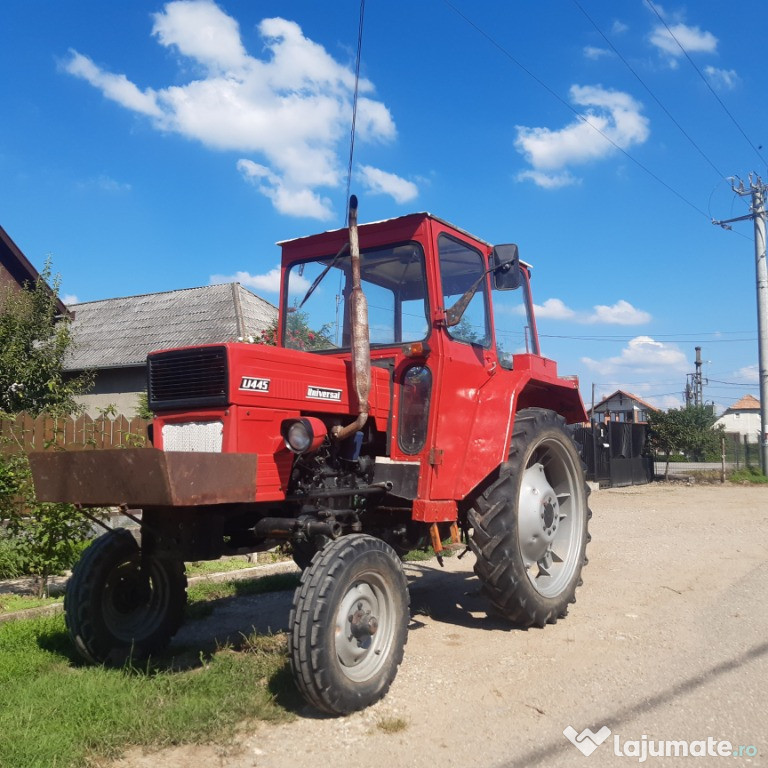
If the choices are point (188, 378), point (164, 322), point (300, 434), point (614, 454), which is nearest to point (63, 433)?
point (188, 378)

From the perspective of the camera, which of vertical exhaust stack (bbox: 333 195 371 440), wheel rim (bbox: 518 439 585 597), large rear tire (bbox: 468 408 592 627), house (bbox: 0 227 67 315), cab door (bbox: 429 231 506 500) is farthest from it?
house (bbox: 0 227 67 315)

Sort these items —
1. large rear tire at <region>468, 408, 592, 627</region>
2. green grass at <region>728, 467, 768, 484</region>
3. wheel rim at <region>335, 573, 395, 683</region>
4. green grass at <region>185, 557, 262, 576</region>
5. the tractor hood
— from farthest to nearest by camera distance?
green grass at <region>728, 467, 768, 484</region>
green grass at <region>185, 557, 262, 576</region>
large rear tire at <region>468, 408, 592, 627</region>
the tractor hood
wheel rim at <region>335, 573, 395, 683</region>

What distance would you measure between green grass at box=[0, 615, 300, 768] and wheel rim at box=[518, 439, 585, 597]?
6.56ft

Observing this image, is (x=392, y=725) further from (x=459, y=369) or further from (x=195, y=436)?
(x=459, y=369)

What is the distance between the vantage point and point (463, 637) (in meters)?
5.23

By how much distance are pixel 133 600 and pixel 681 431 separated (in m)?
24.5

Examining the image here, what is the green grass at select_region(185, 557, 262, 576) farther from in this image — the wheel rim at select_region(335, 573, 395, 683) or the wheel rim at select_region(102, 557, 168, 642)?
the wheel rim at select_region(335, 573, 395, 683)

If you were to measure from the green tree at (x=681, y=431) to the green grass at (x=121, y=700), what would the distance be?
23.5 m

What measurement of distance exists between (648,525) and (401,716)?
8.54m

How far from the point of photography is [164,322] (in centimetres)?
2148

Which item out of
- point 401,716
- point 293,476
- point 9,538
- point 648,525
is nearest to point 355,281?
point 293,476

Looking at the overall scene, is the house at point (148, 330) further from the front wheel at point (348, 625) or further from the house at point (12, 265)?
the front wheel at point (348, 625)

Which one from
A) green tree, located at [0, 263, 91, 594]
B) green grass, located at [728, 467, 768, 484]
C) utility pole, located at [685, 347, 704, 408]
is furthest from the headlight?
utility pole, located at [685, 347, 704, 408]

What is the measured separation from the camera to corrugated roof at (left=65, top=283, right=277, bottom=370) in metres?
19.7
